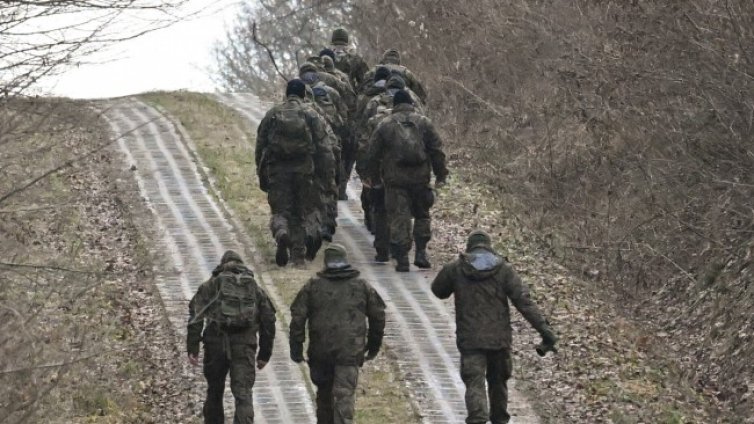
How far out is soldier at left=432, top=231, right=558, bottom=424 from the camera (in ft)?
Result: 48.1

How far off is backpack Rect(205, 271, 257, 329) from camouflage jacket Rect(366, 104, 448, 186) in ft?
22.1

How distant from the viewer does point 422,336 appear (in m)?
19.1

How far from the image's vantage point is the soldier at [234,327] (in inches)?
573

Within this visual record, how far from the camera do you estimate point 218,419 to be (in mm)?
15039

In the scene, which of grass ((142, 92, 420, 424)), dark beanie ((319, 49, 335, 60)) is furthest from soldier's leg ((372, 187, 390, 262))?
dark beanie ((319, 49, 335, 60))

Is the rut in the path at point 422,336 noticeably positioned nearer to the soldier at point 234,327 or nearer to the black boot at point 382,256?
the black boot at point 382,256

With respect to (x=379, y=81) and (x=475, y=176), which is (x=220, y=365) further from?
(x=475, y=176)

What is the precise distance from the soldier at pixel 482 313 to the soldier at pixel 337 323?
2.63 feet

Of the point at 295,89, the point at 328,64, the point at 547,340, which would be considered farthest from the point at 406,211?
the point at 547,340

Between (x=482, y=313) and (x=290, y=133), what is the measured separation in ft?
21.6

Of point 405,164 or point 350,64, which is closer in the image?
point 405,164

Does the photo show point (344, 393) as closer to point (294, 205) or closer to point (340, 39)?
point (294, 205)

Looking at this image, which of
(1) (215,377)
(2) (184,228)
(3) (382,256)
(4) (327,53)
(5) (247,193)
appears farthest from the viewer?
(5) (247,193)

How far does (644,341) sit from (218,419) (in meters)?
6.61
